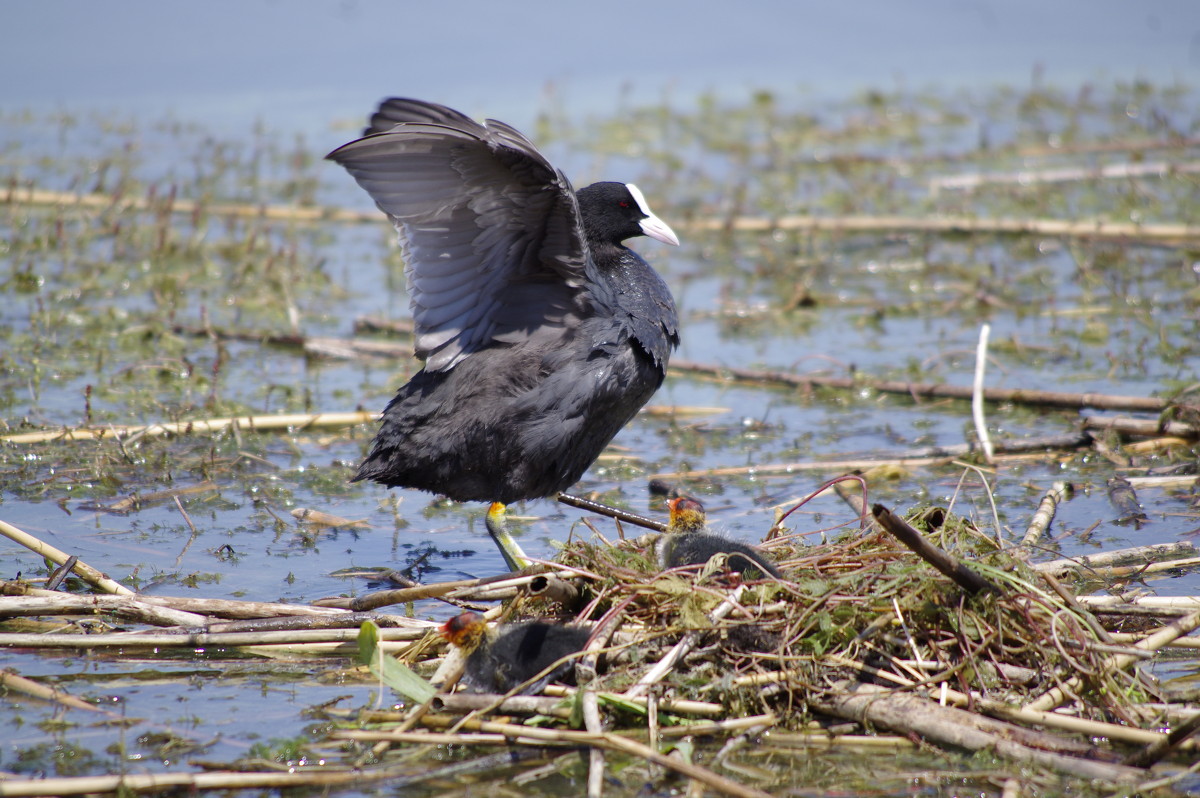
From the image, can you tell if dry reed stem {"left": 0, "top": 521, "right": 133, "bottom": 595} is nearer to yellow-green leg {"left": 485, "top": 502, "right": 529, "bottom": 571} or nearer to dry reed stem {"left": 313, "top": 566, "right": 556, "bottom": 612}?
dry reed stem {"left": 313, "top": 566, "right": 556, "bottom": 612}

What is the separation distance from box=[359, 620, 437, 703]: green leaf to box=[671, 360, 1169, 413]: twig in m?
2.90

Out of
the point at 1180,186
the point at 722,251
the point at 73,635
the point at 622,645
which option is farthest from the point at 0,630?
the point at 1180,186

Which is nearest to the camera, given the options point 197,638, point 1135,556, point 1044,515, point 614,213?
point 197,638

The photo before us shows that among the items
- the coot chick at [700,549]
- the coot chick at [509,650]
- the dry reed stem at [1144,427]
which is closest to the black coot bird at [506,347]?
the coot chick at [700,549]

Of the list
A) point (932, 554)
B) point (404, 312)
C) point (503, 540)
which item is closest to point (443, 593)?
point (503, 540)

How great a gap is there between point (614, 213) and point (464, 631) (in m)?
1.86

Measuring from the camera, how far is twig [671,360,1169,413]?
15.6 feet

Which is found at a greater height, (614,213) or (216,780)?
(614,213)

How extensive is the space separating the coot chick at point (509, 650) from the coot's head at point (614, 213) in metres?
1.75

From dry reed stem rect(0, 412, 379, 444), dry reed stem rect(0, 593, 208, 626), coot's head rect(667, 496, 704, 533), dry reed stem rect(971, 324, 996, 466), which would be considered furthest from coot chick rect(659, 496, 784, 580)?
dry reed stem rect(0, 412, 379, 444)

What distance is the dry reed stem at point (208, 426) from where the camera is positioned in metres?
4.54

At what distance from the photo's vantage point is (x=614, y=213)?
4203mm

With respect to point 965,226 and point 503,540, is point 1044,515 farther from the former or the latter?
point 965,226

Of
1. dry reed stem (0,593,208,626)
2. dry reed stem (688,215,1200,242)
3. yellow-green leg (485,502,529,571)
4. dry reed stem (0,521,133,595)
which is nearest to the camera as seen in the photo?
dry reed stem (0,593,208,626)
